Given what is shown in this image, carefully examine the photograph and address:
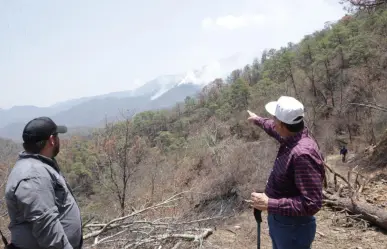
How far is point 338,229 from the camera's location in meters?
5.15

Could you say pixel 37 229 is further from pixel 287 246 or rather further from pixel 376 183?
pixel 376 183

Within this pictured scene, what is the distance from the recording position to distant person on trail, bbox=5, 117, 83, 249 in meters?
2.00

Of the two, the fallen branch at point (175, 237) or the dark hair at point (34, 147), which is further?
the fallen branch at point (175, 237)

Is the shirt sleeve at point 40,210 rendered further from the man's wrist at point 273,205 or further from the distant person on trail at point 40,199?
the man's wrist at point 273,205

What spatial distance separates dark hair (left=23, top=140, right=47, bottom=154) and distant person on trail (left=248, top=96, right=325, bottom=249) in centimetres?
155

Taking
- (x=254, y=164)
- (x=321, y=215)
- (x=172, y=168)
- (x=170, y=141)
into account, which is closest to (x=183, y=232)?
(x=321, y=215)

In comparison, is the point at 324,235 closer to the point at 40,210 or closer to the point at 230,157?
the point at 40,210

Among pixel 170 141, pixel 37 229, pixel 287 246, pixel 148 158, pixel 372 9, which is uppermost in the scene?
pixel 372 9

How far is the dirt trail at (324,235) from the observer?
458 cm

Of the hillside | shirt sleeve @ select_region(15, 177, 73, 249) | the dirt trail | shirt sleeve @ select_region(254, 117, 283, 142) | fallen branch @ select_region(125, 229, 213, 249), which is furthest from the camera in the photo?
the hillside

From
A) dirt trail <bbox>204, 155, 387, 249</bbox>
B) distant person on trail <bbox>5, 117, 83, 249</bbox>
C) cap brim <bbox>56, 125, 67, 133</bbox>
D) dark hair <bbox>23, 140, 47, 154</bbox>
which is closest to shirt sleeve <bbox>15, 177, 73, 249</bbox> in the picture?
distant person on trail <bbox>5, 117, 83, 249</bbox>

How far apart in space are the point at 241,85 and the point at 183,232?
52872mm

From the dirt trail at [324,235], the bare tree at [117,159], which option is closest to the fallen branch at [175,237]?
the dirt trail at [324,235]

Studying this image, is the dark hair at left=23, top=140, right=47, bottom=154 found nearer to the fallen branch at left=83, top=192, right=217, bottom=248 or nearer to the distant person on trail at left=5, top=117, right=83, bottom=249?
the distant person on trail at left=5, top=117, right=83, bottom=249
